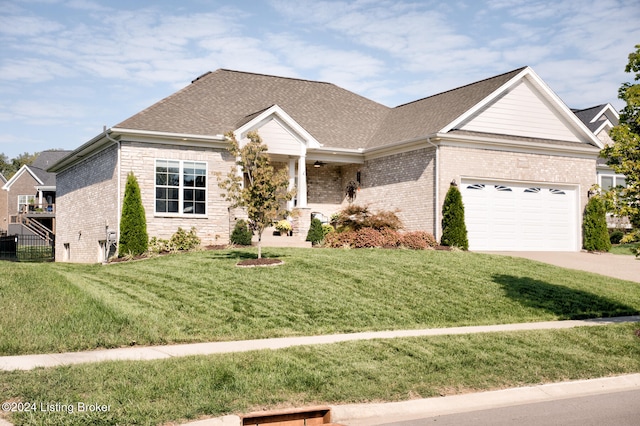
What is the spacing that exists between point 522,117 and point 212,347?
18976 mm

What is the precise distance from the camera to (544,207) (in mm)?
25578

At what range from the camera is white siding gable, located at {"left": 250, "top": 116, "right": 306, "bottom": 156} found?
969 inches

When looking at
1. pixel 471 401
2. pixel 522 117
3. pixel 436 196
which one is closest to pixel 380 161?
pixel 436 196

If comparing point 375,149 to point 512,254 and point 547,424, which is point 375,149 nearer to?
point 512,254

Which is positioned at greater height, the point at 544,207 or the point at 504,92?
the point at 504,92

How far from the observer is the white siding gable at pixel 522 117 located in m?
24.7

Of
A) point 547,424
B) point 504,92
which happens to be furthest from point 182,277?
point 504,92

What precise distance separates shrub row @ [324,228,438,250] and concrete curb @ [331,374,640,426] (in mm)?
12766

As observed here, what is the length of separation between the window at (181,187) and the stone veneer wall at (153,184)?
18 cm

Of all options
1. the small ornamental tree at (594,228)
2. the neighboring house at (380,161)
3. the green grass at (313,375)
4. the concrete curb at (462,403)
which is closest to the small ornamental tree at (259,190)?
the neighboring house at (380,161)

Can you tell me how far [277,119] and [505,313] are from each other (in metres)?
13.6

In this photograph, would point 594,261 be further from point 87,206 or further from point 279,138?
point 87,206

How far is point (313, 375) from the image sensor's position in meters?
8.34

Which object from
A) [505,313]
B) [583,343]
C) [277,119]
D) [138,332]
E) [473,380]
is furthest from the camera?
[277,119]
